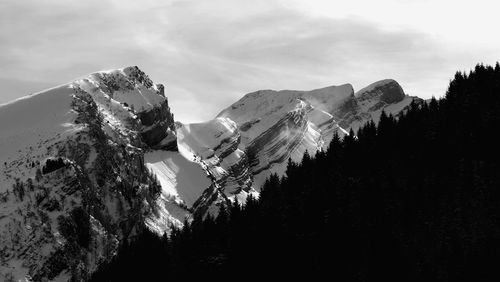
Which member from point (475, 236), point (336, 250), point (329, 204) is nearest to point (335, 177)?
point (329, 204)

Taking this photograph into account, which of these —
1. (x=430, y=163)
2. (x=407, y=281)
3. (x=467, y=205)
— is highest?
(x=430, y=163)

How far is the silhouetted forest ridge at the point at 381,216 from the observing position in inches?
4596

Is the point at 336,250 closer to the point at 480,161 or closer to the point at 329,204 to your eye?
the point at 329,204

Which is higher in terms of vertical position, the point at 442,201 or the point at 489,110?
the point at 489,110

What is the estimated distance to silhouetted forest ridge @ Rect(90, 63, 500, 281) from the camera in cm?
11675

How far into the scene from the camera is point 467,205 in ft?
395

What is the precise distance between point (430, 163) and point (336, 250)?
19.0 meters

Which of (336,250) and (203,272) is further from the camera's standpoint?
(203,272)

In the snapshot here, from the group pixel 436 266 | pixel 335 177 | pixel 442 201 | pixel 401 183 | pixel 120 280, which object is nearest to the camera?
pixel 436 266

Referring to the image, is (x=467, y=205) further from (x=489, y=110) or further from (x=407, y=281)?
(x=489, y=110)

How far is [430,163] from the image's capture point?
134 meters

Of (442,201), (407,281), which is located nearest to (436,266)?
(407,281)

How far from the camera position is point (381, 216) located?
417 ft

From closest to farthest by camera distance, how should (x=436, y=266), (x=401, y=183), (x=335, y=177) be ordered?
(x=436, y=266), (x=401, y=183), (x=335, y=177)
